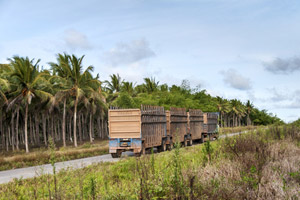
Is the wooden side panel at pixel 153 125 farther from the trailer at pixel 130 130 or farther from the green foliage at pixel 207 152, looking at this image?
the green foliage at pixel 207 152

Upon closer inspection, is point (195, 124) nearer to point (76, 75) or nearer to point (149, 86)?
point (76, 75)

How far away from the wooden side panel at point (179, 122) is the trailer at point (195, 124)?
107 centimetres

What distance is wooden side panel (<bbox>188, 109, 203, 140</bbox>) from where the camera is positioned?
27047 millimetres

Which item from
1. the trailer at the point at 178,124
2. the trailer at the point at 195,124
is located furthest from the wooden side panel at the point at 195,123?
the trailer at the point at 178,124

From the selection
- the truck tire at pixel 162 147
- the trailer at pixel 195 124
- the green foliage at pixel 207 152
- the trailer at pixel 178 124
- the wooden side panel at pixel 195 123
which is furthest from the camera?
the wooden side panel at pixel 195 123

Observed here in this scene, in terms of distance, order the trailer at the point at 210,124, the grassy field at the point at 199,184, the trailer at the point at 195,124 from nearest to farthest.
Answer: the grassy field at the point at 199,184 < the trailer at the point at 195,124 < the trailer at the point at 210,124

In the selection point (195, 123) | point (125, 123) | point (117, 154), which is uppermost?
point (125, 123)

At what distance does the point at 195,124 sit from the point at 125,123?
1113 cm

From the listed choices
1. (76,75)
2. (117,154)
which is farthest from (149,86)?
(117,154)

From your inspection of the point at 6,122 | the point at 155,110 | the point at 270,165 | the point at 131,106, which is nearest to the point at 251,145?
the point at 270,165

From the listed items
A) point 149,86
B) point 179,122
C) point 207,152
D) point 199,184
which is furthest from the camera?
point 149,86

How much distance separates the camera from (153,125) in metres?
19.7

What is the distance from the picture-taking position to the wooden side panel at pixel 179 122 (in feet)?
75.5

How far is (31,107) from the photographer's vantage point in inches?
1677
